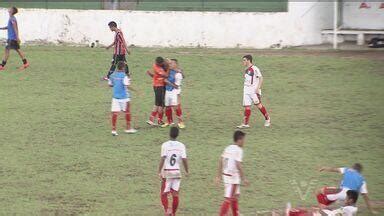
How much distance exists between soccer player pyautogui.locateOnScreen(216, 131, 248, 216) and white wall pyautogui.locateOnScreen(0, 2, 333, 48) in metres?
17.6

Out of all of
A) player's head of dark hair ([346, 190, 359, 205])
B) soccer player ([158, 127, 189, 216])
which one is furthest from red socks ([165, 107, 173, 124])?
player's head of dark hair ([346, 190, 359, 205])

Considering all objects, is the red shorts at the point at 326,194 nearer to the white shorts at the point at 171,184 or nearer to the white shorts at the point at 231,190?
the white shorts at the point at 231,190

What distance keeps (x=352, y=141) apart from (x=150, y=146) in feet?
16.2

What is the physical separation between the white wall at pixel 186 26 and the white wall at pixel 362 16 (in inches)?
27.7

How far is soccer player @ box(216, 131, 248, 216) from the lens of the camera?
15.9 meters

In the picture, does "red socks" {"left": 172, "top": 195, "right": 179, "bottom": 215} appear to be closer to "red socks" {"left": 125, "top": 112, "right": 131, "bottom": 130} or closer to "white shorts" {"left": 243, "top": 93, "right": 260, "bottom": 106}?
"red socks" {"left": 125, "top": 112, "right": 131, "bottom": 130}

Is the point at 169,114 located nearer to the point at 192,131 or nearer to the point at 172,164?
the point at 192,131

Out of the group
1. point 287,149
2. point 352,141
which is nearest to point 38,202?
point 287,149

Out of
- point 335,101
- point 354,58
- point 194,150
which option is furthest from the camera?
point 354,58

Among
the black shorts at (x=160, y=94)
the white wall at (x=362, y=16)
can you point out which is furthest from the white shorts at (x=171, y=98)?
the white wall at (x=362, y=16)

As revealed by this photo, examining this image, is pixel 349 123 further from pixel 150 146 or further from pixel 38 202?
pixel 38 202

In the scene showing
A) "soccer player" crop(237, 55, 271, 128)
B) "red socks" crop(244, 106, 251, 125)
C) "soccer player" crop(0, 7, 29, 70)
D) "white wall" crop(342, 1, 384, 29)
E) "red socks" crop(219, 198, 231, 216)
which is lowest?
"red socks" crop(219, 198, 231, 216)

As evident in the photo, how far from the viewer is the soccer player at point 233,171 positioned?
1586cm

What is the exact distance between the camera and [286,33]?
3322cm
